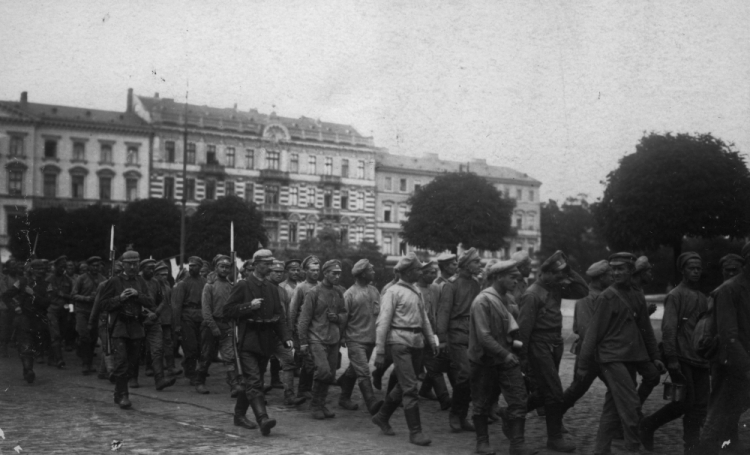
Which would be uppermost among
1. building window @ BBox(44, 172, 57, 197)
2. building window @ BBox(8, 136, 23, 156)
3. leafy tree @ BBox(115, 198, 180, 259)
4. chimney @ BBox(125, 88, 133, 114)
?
chimney @ BBox(125, 88, 133, 114)

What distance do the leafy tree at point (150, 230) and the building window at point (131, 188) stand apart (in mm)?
14573

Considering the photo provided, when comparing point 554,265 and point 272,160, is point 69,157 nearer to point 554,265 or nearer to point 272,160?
point 272,160

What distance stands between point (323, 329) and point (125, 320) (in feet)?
8.84

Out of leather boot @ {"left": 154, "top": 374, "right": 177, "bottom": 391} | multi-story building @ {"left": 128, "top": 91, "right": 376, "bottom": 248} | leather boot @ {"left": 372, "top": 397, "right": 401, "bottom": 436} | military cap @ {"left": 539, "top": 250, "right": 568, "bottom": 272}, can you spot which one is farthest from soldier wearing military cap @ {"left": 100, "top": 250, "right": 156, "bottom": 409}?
multi-story building @ {"left": 128, "top": 91, "right": 376, "bottom": 248}

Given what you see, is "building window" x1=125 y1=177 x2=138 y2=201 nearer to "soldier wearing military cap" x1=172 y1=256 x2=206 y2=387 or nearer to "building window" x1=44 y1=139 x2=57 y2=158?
"building window" x1=44 y1=139 x2=57 y2=158

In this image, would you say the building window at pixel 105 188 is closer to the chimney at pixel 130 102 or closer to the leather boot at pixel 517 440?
the chimney at pixel 130 102

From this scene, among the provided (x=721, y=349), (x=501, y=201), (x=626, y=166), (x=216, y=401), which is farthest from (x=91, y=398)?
(x=501, y=201)

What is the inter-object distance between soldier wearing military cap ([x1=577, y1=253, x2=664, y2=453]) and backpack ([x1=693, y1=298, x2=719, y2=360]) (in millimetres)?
489

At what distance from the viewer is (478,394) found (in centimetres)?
760

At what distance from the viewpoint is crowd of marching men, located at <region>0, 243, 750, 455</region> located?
718cm

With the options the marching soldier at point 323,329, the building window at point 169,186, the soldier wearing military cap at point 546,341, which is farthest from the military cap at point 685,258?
the building window at point 169,186

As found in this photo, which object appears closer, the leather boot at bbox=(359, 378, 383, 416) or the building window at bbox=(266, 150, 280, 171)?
the leather boot at bbox=(359, 378, 383, 416)

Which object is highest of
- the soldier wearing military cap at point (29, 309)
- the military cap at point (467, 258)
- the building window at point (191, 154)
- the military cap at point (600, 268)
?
the building window at point (191, 154)

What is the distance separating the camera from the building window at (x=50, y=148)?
66.4 m
